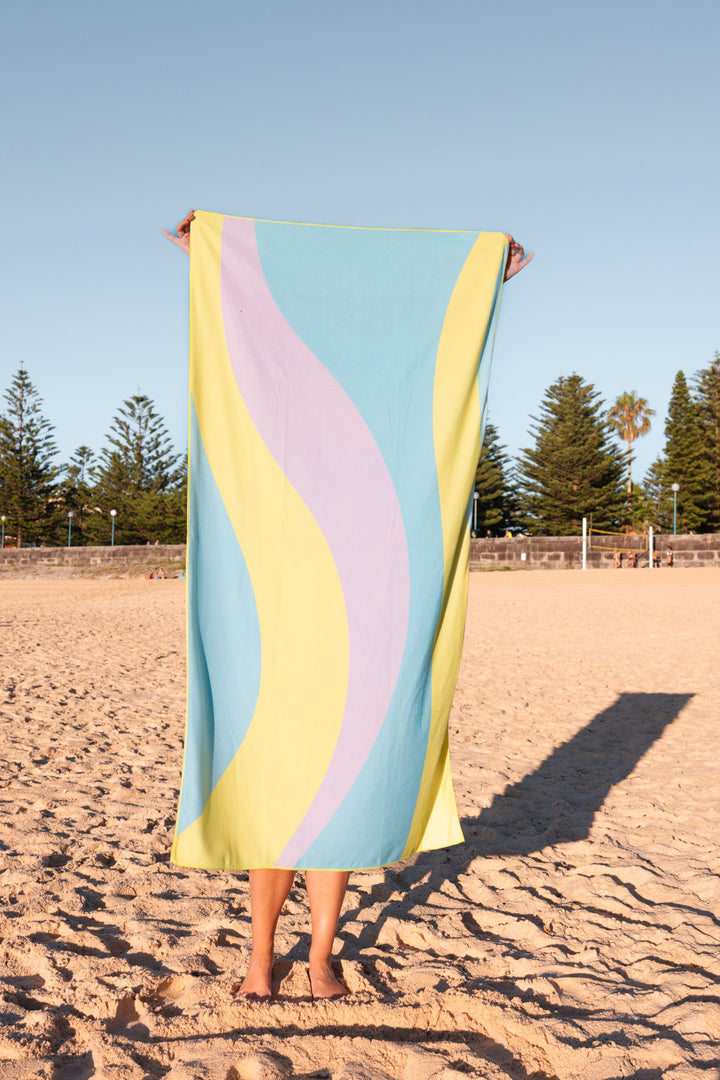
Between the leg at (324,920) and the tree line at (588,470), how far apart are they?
37965 millimetres

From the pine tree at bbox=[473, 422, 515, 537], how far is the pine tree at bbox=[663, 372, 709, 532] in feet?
25.1

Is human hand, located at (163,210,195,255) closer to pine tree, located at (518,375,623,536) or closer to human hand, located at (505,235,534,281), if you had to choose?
human hand, located at (505,235,534,281)

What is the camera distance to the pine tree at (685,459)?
126 feet

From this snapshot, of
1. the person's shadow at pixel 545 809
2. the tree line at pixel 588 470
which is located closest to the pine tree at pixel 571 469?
the tree line at pixel 588 470

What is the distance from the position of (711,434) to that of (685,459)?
6.06 ft

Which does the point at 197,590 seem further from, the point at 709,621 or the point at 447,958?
the point at 709,621

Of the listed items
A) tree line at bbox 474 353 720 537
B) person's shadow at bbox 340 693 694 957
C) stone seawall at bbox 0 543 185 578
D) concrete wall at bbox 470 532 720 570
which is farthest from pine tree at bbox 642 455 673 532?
person's shadow at bbox 340 693 694 957

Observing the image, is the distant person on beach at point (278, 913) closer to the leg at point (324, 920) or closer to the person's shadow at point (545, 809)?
the leg at point (324, 920)

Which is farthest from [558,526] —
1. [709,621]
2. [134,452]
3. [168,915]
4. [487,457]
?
[168,915]

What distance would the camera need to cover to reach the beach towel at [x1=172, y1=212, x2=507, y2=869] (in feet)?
5.77

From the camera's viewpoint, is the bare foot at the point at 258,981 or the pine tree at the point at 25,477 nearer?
the bare foot at the point at 258,981

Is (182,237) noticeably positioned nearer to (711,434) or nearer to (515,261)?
(515,261)

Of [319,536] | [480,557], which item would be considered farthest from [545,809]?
[480,557]

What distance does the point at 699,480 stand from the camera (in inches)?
1505
